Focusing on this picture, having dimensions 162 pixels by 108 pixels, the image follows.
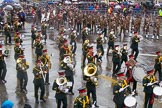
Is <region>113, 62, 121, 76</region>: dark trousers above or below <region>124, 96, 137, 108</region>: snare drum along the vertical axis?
below

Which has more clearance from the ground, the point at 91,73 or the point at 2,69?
the point at 91,73

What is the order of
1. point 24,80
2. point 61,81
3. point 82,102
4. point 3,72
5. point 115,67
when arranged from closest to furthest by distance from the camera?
point 82,102
point 61,81
point 24,80
point 3,72
point 115,67

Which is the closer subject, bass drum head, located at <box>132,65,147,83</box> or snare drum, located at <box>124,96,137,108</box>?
snare drum, located at <box>124,96,137,108</box>

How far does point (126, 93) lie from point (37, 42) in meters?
8.85

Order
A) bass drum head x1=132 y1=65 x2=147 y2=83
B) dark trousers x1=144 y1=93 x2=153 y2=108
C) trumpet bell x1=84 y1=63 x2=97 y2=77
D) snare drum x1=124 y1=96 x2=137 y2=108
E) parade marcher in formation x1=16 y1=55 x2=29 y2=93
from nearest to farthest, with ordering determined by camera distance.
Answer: snare drum x1=124 y1=96 x2=137 y2=108 → dark trousers x1=144 y1=93 x2=153 y2=108 → trumpet bell x1=84 y1=63 x2=97 y2=77 → parade marcher in formation x1=16 y1=55 x2=29 y2=93 → bass drum head x1=132 y1=65 x2=147 y2=83

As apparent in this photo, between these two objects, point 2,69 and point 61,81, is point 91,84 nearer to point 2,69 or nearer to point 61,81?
point 61,81

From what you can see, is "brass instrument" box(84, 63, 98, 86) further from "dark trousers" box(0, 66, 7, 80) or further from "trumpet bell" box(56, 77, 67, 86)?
"dark trousers" box(0, 66, 7, 80)

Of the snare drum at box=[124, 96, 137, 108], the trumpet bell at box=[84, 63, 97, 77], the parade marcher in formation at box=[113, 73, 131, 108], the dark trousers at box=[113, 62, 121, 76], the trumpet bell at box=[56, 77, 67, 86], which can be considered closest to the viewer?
the snare drum at box=[124, 96, 137, 108]

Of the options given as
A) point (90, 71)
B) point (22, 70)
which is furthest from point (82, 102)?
point (22, 70)

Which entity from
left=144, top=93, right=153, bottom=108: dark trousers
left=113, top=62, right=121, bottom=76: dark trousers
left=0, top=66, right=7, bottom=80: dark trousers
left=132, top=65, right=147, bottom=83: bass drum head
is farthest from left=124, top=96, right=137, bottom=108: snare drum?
left=0, top=66, right=7, bottom=80: dark trousers

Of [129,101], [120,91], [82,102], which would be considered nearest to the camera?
[82,102]

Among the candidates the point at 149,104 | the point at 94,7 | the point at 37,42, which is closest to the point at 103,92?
the point at 149,104

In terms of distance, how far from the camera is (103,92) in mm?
15273

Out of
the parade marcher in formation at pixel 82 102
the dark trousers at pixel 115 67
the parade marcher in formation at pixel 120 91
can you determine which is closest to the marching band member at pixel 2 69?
the dark trousers at pixel 115 67
